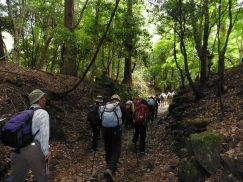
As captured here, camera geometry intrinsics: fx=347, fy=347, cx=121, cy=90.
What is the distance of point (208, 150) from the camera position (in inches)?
308

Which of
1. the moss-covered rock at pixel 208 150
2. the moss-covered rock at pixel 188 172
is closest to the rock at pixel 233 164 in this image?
the moss-covered rock at pixel 208 150

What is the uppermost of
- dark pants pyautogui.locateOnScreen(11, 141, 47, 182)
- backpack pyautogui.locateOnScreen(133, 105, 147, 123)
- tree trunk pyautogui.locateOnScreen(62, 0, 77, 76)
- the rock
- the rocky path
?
tree trunk pyautogui.locateOnScreen(62, 0, 77, 76)

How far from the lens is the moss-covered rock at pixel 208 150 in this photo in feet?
25.0

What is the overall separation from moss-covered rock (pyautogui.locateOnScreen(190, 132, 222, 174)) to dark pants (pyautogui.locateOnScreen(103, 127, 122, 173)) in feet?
6.09

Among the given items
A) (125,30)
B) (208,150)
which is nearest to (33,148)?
(208,150)

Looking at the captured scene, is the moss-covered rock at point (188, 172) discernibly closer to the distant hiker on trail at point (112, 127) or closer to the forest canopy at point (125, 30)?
the distant hiker on trail at point (112, 127)

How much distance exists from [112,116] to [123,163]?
8.56 ft

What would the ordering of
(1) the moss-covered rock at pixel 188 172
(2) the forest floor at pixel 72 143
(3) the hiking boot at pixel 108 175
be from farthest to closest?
(2) the forest floor at pixel 72 143
(3) the hiking boot at pixel 108 175
(1) the moss-covered rock at pixel 188 172

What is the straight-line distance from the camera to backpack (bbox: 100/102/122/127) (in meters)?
8.34

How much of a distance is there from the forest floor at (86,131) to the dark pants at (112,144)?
0.66m

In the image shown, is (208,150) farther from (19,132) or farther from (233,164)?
(19,132)

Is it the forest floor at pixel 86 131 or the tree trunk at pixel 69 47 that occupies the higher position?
the tree trunk at pixel 69 47

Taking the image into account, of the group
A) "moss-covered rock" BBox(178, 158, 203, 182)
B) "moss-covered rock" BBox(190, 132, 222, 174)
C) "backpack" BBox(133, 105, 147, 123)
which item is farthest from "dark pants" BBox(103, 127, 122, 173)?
"backpack" BBox(133, 105, 147, 123)

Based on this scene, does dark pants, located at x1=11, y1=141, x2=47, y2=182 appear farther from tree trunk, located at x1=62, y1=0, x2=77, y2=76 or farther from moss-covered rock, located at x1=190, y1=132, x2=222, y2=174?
tree trunk, located at x1=62, y1=0, x2=77, y2=76
